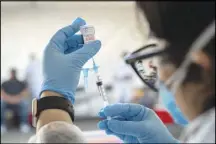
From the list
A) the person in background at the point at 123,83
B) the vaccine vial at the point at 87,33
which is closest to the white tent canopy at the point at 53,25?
the person in background at the point at 123,83

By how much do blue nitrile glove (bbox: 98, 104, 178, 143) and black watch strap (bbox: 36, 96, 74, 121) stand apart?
12 centimetres

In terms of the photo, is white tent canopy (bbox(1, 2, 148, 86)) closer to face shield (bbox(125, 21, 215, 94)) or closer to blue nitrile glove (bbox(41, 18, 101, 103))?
blue nitrile glove (bbox(41, 18, 101, 103))

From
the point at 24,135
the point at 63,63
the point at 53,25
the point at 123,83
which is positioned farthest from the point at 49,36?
the point at 63,63

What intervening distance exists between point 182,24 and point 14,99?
3.64 meters

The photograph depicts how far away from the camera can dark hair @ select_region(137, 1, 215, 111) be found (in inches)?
Result: 25.9

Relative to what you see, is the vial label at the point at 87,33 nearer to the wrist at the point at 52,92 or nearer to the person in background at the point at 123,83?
the wrist at the point at 52,92

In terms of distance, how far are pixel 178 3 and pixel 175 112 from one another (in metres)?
0.41

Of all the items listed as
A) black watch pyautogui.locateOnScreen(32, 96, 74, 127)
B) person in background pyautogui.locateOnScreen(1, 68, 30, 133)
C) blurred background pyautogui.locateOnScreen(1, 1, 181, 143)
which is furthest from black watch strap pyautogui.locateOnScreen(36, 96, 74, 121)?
person in background pyautogui.locateOnScreen(1, 68, 30, 133)

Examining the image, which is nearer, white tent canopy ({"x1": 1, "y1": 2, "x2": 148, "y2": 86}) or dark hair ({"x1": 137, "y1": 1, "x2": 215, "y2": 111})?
dark hair ({"x1": 137, "y1": 1, "x2": 215, "y2": 111})

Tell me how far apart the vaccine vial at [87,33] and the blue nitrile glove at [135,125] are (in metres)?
0.22

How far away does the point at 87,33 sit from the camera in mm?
1048

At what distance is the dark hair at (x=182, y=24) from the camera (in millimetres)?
659

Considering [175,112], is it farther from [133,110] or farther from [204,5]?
[204,5]

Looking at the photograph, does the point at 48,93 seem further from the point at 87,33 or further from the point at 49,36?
the point at 49,36
